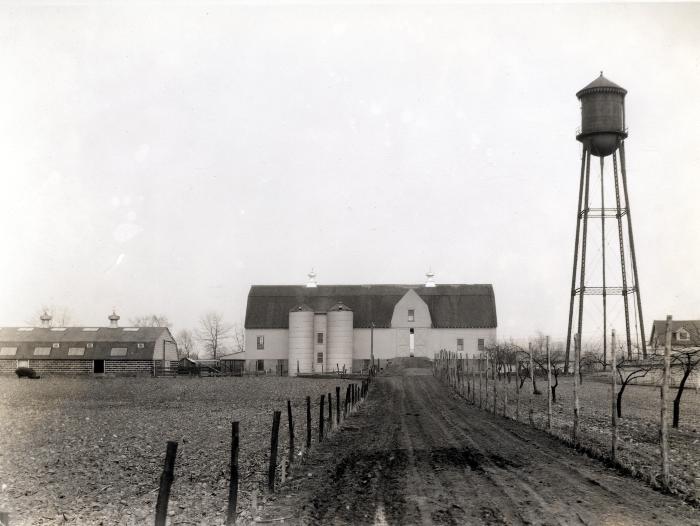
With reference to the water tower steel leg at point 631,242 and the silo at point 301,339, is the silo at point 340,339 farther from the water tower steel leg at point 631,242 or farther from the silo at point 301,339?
the water tower steel leg at point 631,242

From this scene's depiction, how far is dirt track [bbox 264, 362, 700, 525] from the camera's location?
378 inches

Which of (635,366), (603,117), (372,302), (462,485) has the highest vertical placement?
(603,117)

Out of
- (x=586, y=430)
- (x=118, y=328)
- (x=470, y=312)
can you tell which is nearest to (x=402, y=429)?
(x=586, y=430)

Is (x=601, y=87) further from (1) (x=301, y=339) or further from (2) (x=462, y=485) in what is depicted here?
(1) (x=301, y=339)

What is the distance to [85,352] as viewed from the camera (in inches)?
2665

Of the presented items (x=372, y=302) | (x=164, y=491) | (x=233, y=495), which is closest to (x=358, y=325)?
(x=372, y=302)

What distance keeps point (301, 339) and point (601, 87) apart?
3823cm

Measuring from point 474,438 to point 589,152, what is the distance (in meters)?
27.7

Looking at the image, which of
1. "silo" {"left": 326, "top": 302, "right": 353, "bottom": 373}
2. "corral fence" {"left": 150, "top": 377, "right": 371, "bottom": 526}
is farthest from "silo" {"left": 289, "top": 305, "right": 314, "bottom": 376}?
"corral fence" {"left": 150, "top": 377, "right": 371, "bottom": 526}

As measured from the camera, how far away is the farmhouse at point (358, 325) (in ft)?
219

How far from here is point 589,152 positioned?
40.1 meters

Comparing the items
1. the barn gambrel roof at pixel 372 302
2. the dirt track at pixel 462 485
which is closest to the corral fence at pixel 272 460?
the dirt track at pixel 462 485

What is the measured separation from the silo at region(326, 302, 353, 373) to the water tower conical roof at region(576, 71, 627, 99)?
34.2 metres

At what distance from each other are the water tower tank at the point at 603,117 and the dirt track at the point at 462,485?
83.7ft
